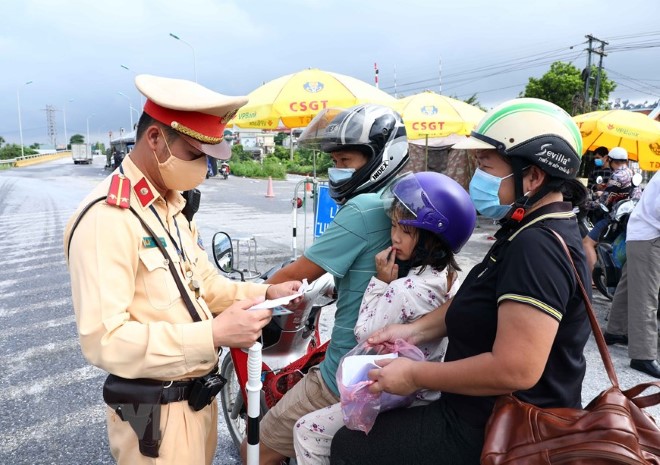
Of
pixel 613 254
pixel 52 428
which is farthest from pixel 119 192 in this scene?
pixel 613 254

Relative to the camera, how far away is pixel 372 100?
25.5ft

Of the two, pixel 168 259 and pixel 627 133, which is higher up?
pixel 627 133

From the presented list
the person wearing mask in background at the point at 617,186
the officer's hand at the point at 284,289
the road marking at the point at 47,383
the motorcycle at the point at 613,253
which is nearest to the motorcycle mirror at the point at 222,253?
the officer's hand at the point at 284,289

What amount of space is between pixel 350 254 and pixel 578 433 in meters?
0.91

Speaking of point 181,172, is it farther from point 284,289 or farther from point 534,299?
point 534,299

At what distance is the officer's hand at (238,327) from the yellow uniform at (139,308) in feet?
A: 0.10

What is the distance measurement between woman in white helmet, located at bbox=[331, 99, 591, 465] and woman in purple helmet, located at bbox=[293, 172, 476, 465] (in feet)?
0.30

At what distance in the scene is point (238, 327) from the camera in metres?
1.49

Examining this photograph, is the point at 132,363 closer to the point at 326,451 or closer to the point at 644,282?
the point at 326,451

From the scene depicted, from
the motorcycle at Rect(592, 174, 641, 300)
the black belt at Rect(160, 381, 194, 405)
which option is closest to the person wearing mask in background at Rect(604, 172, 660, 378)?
the motorcycle at Rect(592, 174, 641, 300)

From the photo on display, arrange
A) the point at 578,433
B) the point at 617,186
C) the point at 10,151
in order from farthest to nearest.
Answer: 1. the point at 10,151
2. the point at 617,186
3. the point at 578,433

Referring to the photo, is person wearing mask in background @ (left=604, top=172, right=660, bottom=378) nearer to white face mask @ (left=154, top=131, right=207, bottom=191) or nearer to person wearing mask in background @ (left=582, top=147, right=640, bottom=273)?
person wearing mask in background @ (left=582, top=147, right=640, bottom=273)

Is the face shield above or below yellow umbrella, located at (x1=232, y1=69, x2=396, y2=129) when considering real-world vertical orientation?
below

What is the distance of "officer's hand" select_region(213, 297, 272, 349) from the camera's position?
1482 millimetres
